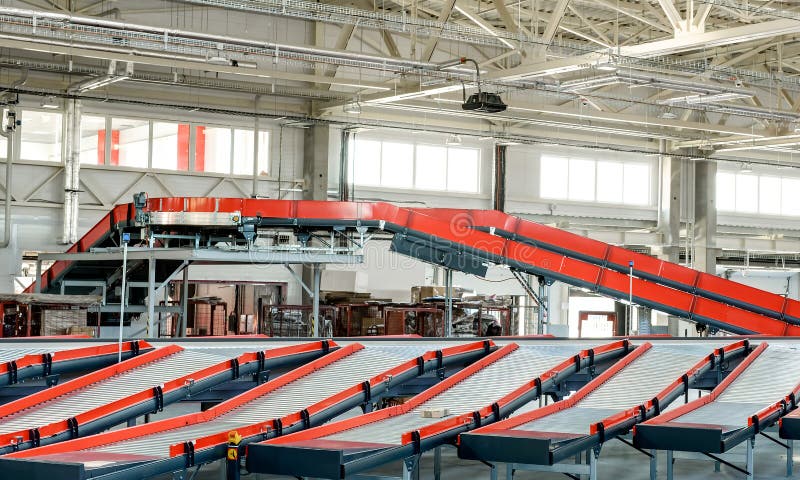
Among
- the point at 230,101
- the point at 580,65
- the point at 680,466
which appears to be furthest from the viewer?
the point at 230,101

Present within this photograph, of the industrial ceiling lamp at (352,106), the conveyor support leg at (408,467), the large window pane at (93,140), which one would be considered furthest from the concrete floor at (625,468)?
the large window pane at (93,140)

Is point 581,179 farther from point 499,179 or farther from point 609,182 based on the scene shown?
point 499,179

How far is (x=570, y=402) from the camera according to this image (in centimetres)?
1087

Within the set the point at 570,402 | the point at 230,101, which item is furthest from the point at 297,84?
the point at 570,402

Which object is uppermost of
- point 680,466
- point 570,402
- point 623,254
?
point 623,254

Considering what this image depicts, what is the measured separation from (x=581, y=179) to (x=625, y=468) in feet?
61.8

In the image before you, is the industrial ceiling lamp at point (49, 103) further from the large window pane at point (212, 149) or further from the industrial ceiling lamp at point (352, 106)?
the industrial ceiling lamp at point (352, 106)

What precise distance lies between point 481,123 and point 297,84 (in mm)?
5959

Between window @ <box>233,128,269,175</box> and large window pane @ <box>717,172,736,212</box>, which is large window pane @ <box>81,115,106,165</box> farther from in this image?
large window pane @ <box>717,172,736,212</box>

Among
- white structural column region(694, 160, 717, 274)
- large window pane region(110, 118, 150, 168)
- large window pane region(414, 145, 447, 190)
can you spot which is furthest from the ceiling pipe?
white structural column region(694, 160, 717, 274)

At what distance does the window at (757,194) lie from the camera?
1344 inches

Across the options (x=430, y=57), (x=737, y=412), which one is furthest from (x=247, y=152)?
(x=737, y=412)

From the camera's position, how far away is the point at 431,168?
29.5 m

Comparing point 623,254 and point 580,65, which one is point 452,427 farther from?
point 623,254
